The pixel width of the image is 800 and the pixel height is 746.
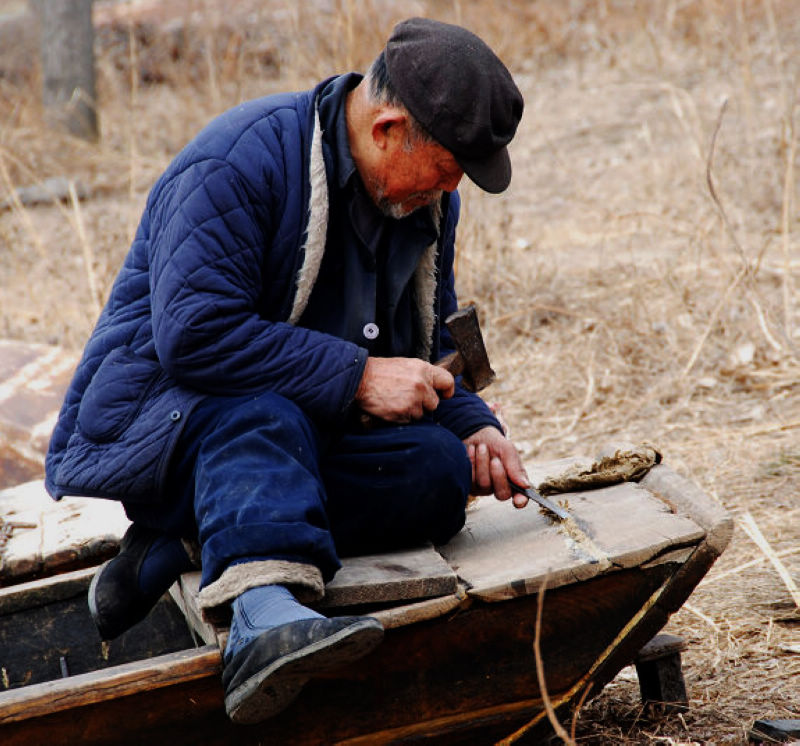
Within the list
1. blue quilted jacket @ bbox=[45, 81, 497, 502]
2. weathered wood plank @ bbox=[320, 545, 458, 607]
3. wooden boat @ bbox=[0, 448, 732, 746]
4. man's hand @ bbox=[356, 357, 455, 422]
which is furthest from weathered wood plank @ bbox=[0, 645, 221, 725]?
man's hand @ bbox=[356, 357, 455, 422]

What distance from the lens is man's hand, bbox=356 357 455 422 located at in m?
2.34

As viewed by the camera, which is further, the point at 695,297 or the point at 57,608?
the point at 695,297

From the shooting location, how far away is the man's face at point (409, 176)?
236cm

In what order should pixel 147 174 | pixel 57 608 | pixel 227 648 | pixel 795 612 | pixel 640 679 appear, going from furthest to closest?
pixel 147 174 → pixel 795 612 → pixel 57 608 → pixel 640 679 → pixel 227 648

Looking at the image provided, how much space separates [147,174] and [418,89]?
20.9 feet

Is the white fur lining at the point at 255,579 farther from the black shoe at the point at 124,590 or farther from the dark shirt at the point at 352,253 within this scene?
the dark shirt at the point at 352,253

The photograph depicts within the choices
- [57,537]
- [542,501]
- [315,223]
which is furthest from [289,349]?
[57,537]

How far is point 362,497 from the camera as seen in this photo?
2385 mm

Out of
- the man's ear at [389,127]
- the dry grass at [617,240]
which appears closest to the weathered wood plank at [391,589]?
the dry grass at [617,240]

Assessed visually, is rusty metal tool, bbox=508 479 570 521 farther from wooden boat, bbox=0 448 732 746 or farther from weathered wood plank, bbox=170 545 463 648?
weathered wood plank, bbox=170 545 463 648

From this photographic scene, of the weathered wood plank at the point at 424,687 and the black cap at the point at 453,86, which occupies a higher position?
the black cap at the point at 453,86

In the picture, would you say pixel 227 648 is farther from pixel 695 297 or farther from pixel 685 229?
pixel 685 229

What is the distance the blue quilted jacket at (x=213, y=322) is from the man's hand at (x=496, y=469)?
1.41 ft

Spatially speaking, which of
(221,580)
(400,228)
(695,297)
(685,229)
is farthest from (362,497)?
(685,229)
